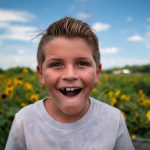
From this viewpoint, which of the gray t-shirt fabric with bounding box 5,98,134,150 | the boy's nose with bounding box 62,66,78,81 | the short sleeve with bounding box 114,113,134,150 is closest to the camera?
the boy's nose with bounding box 62,66,78,81

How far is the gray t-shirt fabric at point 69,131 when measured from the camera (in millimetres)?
1893

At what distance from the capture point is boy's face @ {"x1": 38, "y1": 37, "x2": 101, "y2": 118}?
1724 mm

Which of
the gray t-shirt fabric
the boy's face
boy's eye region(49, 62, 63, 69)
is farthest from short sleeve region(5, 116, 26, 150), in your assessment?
boy's eye region(49, 62, 63, 69)

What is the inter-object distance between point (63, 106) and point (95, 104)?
333 mm

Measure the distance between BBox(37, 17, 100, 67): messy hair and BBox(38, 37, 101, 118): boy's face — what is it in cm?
3

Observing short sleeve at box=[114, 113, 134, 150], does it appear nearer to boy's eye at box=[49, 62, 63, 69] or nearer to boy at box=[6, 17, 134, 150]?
boy at box=[6, 17, 134, 150]

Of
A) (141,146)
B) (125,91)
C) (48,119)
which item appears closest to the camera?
(48,119)

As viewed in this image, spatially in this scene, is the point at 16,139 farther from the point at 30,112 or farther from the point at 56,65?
the point at 56,65

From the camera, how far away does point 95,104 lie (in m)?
2.04

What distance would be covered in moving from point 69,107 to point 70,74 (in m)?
0.16

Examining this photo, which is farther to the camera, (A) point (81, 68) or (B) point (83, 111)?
(B) point (83, 111)

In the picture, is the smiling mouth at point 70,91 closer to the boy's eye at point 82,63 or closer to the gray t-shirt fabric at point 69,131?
the boy's eye at point 82,63

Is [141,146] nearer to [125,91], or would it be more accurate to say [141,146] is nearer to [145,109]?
[145,109]

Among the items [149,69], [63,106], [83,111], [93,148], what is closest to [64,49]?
[63,106]
